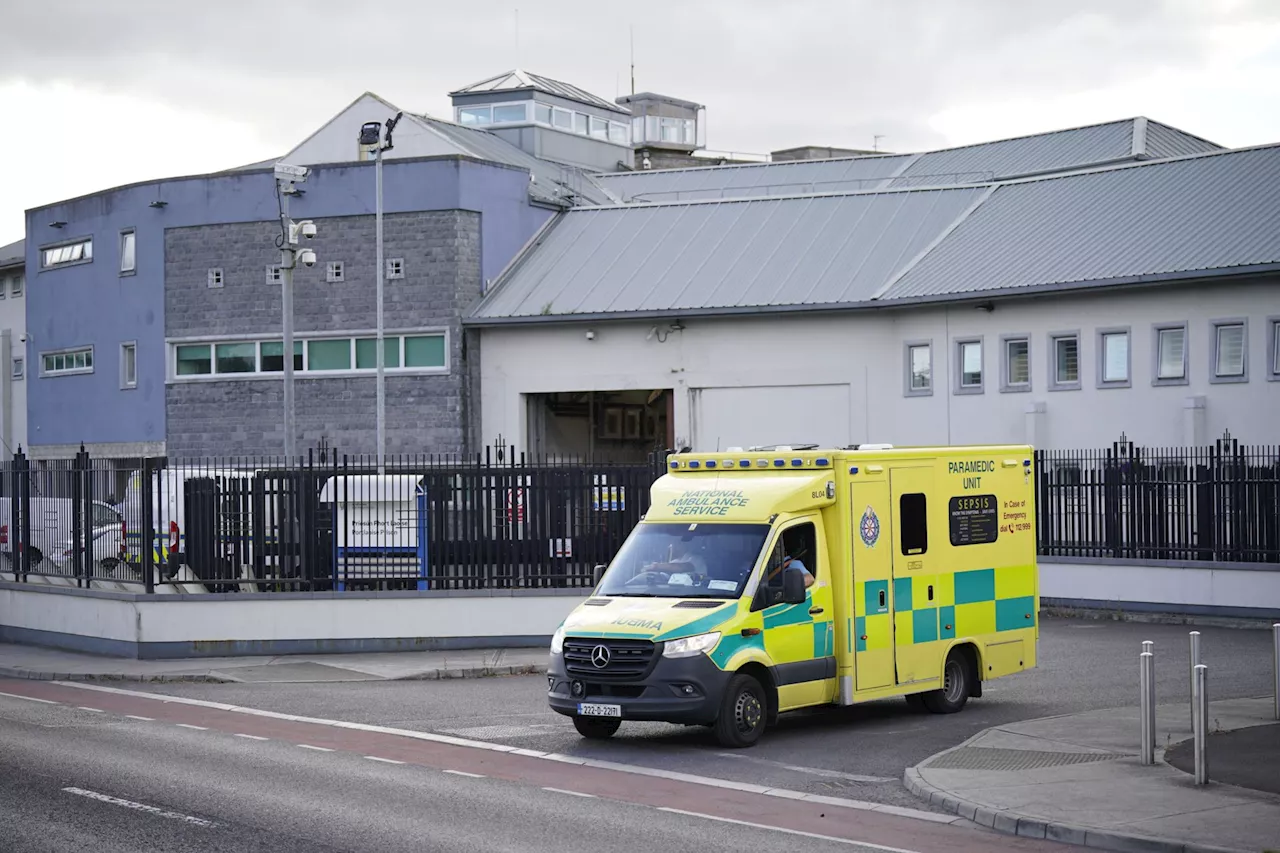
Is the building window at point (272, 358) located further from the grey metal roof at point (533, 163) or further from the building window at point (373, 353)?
the grey metal roof at point (533, 163)

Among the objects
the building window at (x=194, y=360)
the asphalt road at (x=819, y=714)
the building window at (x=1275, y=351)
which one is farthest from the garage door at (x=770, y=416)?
the asphalt road at (x=819, y=714)

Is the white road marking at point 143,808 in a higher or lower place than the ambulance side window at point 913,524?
lower

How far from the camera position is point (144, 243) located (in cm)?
4875

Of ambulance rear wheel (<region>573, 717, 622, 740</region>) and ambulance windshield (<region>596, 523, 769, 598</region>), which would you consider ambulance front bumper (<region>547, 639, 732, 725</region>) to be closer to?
ambulance rear wheel (<region>573, 717, 622, 740</region>)

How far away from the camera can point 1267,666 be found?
2039 cm

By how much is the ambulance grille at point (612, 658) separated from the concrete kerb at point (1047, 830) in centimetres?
285

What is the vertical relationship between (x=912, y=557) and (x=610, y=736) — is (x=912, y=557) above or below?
above

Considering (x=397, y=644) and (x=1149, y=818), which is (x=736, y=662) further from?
(x=397, y=644)

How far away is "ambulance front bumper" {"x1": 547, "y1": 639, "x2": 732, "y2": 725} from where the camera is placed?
1448 cm

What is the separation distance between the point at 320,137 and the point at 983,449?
48671 mm

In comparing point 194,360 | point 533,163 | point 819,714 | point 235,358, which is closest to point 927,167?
point 533,163

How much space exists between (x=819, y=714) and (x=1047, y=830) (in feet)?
20.7

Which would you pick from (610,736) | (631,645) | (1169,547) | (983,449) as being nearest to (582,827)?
(631,645)

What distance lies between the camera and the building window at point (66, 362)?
51438 mm
